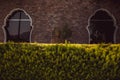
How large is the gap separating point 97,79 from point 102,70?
34cm

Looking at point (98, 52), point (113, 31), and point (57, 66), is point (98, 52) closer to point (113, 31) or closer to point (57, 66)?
point (57, 66)

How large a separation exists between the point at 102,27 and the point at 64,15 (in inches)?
74.5

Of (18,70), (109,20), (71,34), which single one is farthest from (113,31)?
(18,70)

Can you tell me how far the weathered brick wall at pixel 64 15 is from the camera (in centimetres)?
1315

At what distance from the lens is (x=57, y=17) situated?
43.9 feet

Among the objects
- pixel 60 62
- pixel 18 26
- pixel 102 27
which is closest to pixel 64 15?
pixel 102 27

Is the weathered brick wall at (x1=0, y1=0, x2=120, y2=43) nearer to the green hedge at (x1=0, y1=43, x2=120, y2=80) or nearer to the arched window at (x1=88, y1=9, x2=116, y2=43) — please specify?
the arched window at (x1=88, y1=9, x2=116, y2=43)

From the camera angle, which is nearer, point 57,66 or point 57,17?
point 57,66

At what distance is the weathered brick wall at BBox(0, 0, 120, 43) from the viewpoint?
13148 mm

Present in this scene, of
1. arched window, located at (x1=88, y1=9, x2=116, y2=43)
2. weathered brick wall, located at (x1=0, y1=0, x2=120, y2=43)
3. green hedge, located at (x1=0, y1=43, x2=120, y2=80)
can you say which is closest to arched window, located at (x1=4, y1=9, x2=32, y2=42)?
A: weathered brick wall, located at (x1=0, y1=0, x2=120, y2=43)

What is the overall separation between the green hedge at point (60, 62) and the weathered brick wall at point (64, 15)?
3.65 m

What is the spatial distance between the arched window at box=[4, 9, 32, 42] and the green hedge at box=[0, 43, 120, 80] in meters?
4.14

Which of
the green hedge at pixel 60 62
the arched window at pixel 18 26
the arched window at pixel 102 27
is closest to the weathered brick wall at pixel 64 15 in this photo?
the arched window at pixel 102 27

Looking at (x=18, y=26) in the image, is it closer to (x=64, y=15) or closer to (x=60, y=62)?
(x=64, y=15)
